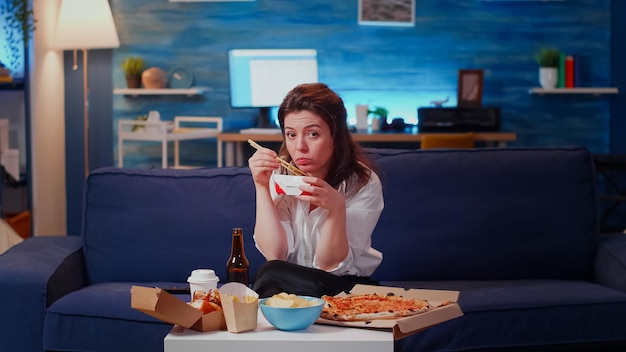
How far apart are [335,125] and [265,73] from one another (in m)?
3.39

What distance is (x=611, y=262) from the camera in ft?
10.4

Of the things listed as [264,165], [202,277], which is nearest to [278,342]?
[202,277]

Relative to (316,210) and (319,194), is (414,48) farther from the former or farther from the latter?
(319,194)

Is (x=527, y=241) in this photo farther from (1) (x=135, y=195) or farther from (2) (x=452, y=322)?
(1) (x=135, y=195)

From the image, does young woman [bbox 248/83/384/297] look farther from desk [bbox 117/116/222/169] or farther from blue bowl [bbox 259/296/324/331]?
desk [bbox 117/116/222/169]

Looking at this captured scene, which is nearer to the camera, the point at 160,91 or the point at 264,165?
the point at 264,165

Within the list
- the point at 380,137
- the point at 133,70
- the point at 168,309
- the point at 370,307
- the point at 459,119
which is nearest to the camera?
the point at 168,309

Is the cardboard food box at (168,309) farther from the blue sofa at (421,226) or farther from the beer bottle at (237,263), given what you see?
the blue sofa at (421,226)

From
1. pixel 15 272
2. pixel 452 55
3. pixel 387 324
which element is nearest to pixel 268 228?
pixel 387 324

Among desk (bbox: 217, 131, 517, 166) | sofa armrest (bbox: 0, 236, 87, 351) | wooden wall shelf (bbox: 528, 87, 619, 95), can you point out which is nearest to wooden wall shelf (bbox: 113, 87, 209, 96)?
desk (bbox: 217, 131, 517, 166)

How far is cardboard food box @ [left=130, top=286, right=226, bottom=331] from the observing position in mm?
1888

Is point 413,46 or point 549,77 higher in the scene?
point 413,46

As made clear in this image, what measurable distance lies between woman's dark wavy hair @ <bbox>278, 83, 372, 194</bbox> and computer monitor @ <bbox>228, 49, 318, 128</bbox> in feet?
10.7

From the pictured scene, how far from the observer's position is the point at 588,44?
6090mm
